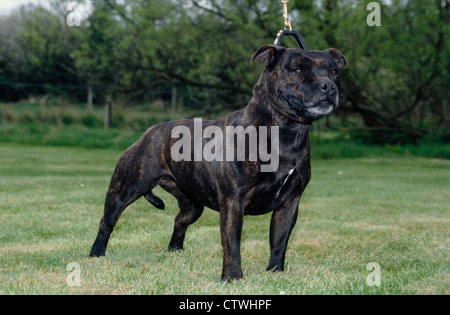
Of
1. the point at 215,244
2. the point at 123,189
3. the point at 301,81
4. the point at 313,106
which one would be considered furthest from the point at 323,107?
the point at 215,244

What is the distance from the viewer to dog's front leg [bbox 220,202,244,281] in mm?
3754

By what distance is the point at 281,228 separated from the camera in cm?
415

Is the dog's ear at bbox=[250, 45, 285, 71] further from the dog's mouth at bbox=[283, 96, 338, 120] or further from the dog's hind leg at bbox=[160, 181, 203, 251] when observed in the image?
the dog's hind leg at bbox=[160, 181, 203, 251]

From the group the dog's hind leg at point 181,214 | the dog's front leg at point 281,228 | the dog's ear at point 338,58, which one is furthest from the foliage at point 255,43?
the dog's front leg at point 281,228

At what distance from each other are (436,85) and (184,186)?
636 inches

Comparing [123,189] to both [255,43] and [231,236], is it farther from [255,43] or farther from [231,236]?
[255,43]

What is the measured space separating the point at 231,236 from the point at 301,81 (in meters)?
1.20

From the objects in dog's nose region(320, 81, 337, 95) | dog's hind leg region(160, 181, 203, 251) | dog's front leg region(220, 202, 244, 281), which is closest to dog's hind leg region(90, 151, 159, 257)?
dog's hind leg region(160, 181, 203, 251)

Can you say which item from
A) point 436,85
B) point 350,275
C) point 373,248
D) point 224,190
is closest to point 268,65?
point 224,190

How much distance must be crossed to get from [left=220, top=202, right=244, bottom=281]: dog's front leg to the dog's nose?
1014 millimetres

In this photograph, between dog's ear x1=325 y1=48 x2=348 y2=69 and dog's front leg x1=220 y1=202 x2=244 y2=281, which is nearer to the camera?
dog's front leg x1=220 y1=202 x2=244 y2=281

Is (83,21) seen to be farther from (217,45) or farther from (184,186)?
(184,186)

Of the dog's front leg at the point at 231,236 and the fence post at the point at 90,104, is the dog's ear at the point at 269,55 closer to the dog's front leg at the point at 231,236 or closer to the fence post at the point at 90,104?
the dog's front leg at the point at 231,236

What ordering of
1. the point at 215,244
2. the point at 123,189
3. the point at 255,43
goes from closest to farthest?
the point at 123,189
the point at 215,244
the point at 255,43
